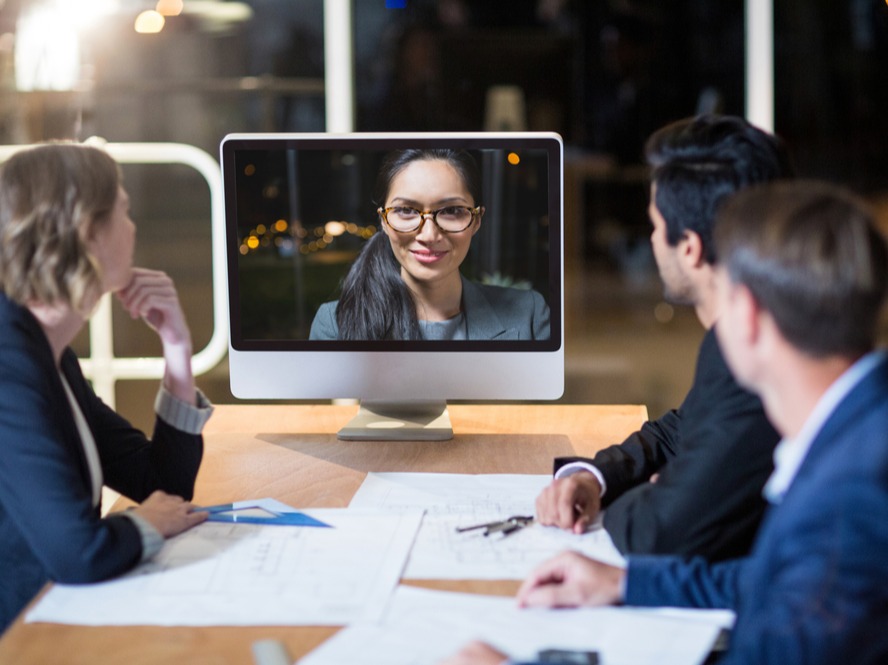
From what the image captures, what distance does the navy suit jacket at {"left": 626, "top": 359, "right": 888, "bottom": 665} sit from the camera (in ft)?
2.64

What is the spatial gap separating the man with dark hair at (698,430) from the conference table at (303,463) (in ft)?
0.68

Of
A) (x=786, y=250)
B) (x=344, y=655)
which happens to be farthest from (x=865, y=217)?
(x=344, y=655)

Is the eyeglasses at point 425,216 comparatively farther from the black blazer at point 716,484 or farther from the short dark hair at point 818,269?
the short dark hair at point 818,269

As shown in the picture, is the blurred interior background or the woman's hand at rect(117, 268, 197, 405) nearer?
the woman's hand at rect(117, 268, 197, 405)

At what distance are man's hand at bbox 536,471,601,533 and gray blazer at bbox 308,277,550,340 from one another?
444 mm

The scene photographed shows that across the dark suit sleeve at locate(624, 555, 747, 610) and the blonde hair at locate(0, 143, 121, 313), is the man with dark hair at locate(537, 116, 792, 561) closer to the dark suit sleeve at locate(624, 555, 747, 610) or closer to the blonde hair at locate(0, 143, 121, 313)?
the dark suit sleeve at locate(624, 555, 747, 610)

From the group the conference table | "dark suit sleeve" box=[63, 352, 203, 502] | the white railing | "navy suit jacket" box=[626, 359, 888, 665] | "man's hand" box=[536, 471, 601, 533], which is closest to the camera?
"navy suit jacket" box=[626, 359, 888, 665]

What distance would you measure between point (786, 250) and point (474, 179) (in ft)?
3.35

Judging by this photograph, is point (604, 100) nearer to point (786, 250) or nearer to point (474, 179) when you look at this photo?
point (474, 179)

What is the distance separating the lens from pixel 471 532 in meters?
1.39

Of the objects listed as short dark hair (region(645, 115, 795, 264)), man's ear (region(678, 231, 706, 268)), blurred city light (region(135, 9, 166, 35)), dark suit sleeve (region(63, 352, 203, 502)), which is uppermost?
Result: blurred city light (region(135, 9, 166, 35))

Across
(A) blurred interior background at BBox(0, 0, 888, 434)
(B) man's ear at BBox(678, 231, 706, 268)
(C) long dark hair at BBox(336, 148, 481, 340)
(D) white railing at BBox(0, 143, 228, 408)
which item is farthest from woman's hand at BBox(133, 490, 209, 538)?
(A) blurred interior background at BBox(0, 0, 888, 434)

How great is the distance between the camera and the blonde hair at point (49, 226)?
1.29 m

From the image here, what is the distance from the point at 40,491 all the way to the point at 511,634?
1.88 ft
